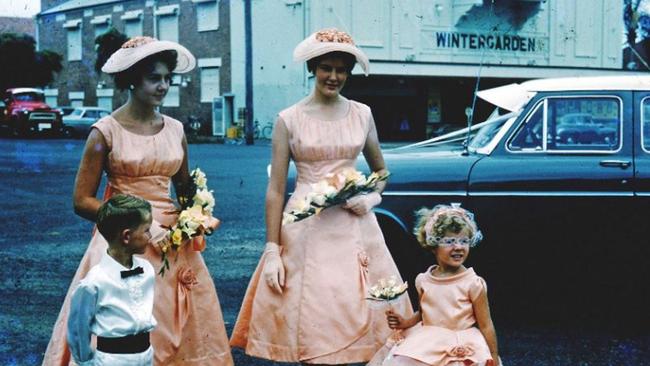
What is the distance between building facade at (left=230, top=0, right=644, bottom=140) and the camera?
112 ft

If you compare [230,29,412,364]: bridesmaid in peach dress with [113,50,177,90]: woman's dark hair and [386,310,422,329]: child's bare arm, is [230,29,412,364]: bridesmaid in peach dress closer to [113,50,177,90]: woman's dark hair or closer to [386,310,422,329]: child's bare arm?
[386,310,422,329]: child's bare arm

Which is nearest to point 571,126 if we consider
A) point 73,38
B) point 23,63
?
A: point 23,63

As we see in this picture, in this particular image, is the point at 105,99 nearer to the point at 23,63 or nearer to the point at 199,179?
the point at 23,63

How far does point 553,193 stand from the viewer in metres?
6.67

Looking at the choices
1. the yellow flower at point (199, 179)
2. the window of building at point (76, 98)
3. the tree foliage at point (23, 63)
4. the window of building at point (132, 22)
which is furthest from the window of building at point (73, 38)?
the yellow flower at point (199, 179)

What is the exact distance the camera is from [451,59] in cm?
3600

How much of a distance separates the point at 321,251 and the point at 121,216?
1138 mm

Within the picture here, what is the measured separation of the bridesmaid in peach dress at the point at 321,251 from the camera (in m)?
4.23

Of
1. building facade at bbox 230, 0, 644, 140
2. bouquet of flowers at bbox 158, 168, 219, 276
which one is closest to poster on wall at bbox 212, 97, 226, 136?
building facade at bbox 230, 0, 644, 140

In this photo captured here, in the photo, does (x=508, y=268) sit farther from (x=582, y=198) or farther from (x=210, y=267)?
(x=210, y=267)

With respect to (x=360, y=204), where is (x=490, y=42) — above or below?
above

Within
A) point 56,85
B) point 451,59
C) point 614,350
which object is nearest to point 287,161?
point 614,350

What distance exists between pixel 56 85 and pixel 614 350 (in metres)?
45.7

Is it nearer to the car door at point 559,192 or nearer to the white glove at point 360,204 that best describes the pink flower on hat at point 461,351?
the white glove at point 360,204
